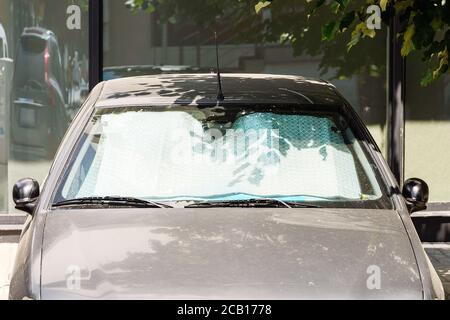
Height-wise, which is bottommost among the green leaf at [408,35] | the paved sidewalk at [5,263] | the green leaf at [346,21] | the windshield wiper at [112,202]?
the paved sidewalk at [5,263]

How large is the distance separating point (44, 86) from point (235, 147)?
5.83 meters

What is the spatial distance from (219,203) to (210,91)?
0.93 meters

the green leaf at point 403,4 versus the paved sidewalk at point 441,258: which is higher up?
the green leaf at point 403,4

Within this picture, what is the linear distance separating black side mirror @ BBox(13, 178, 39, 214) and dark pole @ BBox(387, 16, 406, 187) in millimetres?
5900

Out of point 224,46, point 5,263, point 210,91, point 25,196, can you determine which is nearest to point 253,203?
point 210,91

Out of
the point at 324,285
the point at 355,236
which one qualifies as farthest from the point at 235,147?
the point at 324,285

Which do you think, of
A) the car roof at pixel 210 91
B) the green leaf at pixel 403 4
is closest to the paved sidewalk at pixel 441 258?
the green leaf at pixel 403 4

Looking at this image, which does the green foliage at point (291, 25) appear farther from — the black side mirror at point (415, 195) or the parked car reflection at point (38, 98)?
the black side mirror at point (415, 195)

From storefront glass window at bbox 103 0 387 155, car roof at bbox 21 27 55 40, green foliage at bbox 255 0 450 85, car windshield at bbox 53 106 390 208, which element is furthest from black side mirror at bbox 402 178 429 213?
car roof at bbox 21 27 55 40

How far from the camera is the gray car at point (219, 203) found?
376 centimetres

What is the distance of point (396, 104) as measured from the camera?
Result: 10.4 metres

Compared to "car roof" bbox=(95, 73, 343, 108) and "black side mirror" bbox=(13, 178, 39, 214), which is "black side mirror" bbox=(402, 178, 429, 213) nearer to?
"car roof" bbox=(95, 73, 343, 108)

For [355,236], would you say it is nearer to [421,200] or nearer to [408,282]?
[408,282]

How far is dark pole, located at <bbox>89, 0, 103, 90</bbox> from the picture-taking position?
1024cm
